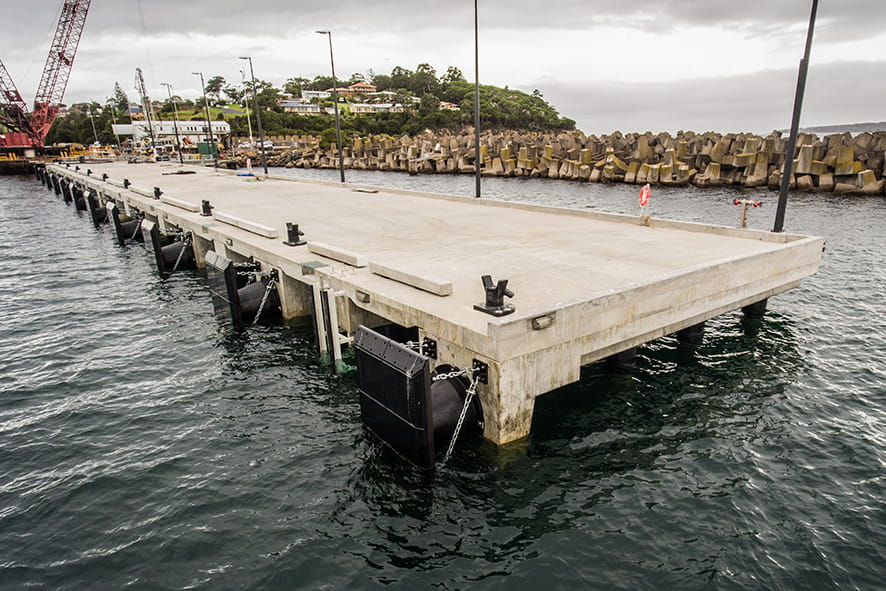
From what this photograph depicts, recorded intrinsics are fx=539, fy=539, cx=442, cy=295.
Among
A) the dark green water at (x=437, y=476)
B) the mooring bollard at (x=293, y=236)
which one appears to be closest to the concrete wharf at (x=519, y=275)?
the mooring bollard at (x=293, y=236)

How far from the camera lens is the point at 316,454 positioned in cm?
1051

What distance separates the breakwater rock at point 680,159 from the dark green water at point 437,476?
35.9 metres

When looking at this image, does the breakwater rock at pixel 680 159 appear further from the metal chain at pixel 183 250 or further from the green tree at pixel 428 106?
the green tree at pixel 428 106

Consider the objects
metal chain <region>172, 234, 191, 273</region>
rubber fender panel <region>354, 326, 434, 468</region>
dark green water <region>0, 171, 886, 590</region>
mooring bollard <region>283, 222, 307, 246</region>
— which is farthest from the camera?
metal chain <region>172, 234, 191, 273</region>

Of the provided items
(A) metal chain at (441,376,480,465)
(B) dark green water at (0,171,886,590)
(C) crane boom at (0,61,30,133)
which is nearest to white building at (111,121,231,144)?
(C) crane boom at (0,61,30,133)

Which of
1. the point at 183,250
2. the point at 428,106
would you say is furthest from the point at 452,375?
the point at 428,106

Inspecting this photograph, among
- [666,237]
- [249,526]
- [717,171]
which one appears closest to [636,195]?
[717,171]

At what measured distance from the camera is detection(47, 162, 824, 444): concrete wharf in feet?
33.0

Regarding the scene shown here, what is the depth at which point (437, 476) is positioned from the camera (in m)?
9.59

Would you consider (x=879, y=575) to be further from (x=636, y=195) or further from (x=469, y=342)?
(x=636, y=195)

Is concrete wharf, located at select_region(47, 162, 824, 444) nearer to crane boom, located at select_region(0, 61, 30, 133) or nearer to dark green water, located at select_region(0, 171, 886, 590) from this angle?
dark green water, located at select_region(0, 171, 886, 590)

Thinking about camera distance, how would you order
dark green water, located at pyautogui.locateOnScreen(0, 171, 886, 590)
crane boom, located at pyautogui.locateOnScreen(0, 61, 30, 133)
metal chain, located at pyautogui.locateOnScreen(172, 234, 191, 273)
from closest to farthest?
dark green water, located at pyautogui.locateOnScreen(0, 171, 886, 590) < metal chain, located at pyautogui.locateOnScreen(172, 234, 191, 273) < crane boom, located at pyautogui.locateOnScreen(0, 61, 30, 133)

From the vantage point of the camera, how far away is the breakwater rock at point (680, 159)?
44688mm

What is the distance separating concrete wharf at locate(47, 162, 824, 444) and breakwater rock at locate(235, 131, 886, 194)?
35.1 meters
